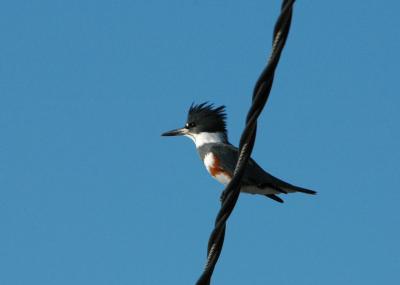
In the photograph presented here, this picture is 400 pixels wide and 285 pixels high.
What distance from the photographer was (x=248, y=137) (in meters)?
2.24

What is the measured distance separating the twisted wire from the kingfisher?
4551 mm

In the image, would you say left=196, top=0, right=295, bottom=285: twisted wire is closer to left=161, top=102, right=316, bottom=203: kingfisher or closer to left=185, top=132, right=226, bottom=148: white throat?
left=161, top=102, right=316, bottom=203: kingfisher

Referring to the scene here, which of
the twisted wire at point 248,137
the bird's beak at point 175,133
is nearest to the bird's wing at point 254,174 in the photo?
the bird's beak at point 175,133

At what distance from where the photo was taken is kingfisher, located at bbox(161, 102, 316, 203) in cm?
752

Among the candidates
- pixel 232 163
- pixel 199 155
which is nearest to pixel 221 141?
pixel 199 155

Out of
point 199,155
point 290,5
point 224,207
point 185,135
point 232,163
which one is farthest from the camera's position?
point 185,135

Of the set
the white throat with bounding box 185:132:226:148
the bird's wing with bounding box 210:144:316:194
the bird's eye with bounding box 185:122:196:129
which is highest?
the bird's eye with bounding box 185:122:196:129

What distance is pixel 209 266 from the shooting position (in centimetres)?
226

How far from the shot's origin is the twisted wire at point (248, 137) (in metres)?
2.12

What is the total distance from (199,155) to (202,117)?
65 cm

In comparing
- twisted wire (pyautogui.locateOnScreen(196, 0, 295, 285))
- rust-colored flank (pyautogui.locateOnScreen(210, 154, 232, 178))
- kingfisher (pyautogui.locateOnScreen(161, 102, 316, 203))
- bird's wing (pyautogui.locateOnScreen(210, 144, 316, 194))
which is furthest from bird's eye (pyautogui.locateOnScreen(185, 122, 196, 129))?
twisted wire (pyautogui.locateOnScreen(196, 0, 295, 285))

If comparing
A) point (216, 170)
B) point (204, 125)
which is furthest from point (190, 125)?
point (216, 170)

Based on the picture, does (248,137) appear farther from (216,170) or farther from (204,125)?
(204,125)

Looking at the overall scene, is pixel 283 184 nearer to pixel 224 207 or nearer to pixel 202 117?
pixel 202 117
